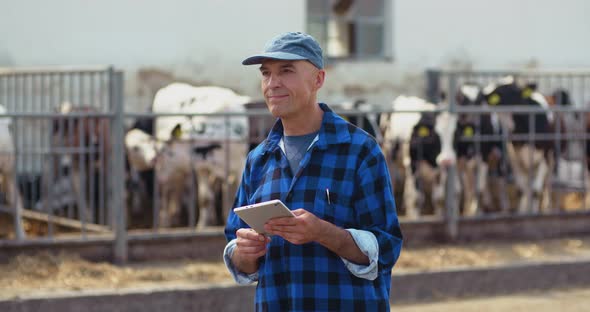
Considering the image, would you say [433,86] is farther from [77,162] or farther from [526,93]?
[77,162]

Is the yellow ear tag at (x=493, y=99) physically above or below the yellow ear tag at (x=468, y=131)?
above

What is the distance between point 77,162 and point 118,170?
2156 mm

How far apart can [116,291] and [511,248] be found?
3947 mm

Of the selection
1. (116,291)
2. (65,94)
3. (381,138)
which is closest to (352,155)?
(116,291)

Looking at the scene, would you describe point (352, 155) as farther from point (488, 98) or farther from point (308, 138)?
point (488, 98)

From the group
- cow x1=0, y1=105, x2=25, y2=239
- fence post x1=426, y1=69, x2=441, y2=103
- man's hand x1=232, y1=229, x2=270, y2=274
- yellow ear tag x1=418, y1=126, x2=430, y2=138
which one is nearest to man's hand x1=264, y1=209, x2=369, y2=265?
man's hand x1=232, y1=229, x2=270, y2=274

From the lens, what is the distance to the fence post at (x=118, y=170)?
8.10m

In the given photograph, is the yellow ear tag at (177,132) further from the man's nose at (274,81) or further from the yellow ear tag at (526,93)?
the man's nose at (274,81)

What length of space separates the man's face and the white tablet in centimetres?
36

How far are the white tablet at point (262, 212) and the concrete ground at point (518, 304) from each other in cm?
456

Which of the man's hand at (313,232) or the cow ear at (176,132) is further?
the cow ear at (176,132)

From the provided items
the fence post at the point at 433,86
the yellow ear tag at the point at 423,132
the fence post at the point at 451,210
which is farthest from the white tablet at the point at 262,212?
the fence post at the point at 433,86

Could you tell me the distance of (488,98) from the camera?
12.2 m

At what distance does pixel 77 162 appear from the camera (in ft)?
33.5
